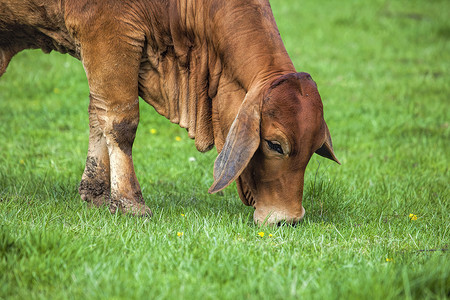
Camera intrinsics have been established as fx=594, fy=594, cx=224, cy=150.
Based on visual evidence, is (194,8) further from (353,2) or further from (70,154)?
(353,2)

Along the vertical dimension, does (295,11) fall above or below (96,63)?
above

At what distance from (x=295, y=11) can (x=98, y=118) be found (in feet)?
32.0

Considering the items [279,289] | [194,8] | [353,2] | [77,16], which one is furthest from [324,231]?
[353,2]

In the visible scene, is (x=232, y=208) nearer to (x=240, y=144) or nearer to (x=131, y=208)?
(x=131, y=208)

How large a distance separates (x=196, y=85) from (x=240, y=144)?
0.84m

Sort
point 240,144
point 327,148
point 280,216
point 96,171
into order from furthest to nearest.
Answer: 1. point 96,171
2. point 327,148
3. point 280,216
4. point 240,144

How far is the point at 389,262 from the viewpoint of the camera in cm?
333

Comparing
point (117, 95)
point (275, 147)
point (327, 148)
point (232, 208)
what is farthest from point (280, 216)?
point (117, 95)

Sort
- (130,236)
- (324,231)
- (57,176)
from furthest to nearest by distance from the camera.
Answer: (57,176)
(324,231)
(130,236)

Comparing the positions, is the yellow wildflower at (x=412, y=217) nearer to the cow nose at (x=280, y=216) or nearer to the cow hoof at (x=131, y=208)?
the cow nose at (x=280, y=216)

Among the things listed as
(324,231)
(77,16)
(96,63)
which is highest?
(77,16)

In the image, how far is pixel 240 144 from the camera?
3.93m

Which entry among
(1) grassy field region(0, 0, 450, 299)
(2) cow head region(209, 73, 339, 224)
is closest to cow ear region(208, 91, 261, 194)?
(2) cow head region(209, 73, 339, 224)

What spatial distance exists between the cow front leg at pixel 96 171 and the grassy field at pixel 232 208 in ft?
0.42
